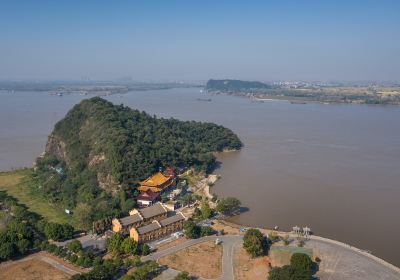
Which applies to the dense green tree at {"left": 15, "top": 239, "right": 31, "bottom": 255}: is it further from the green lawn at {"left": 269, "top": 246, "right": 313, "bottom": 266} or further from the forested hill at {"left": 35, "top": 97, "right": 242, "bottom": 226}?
the green lawn at {"left": 269, "top": 246, "right": 313, "bottom": 266}

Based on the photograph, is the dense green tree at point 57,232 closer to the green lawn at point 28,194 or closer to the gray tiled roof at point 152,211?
the green lawn at point 28,194

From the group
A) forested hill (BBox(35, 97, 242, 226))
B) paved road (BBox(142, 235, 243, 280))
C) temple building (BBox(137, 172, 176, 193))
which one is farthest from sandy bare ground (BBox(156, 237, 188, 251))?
forested hill (BBox(35, 97, 242, 226))

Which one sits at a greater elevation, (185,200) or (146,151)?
(146,151)

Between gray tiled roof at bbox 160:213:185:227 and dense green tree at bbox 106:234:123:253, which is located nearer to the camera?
dense green tree at bbox 106:234:123:253

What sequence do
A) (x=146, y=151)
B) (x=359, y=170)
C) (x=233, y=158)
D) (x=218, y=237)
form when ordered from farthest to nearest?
(x=233, y=158), (x=359, y=170), (x=146, y=151), (x=218, y=237)

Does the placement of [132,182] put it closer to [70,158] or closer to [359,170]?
[70,158]

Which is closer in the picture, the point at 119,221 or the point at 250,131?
the point at 119,221

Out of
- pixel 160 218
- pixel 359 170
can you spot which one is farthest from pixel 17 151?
pixel 359 170

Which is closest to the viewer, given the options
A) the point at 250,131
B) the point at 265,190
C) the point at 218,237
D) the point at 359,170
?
the point at 218,237
